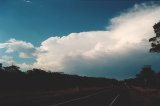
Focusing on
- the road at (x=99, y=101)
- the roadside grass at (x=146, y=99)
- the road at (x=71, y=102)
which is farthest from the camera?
Answer: the roadside grass at (x=146, y=99)

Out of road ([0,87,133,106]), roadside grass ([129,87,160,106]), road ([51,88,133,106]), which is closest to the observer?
road ([0,87,133,106])

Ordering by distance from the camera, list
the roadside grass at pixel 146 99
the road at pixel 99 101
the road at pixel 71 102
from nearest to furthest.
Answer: the road at pixel 71 102, the road at pixel 99 101, the roadside grass at pixel 146 99

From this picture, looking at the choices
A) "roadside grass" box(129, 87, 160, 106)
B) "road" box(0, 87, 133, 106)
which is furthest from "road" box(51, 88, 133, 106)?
"roadside grass" box(129, 87, 160, 106)

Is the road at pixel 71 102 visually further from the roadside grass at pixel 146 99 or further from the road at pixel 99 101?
the roadside grass at pixel 146 99

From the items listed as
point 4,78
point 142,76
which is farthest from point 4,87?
point 142,76

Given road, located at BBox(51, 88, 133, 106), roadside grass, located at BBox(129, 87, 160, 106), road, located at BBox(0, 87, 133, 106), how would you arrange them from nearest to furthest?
road, located at BBox(0, 87, 133, 106), road, located at BBox(51, 88, 133, 106), roadside grass, located at BBox(129, 87, 160, 106)

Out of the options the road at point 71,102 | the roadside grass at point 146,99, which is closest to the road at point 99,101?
the road at point 71,102

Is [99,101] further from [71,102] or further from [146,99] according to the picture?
[146,99]

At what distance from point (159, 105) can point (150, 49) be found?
17.9 meters

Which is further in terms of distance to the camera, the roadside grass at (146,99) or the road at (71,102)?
the roadside grass at (146,99)

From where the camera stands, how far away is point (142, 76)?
12681 centimetres

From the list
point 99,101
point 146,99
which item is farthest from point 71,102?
Answer: point 146,99

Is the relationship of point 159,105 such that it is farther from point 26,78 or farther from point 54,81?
point 54,81

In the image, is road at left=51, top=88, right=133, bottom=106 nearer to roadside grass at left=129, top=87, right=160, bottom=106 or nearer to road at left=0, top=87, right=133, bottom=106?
road at left=0, top=87, right=133, bottom=106
